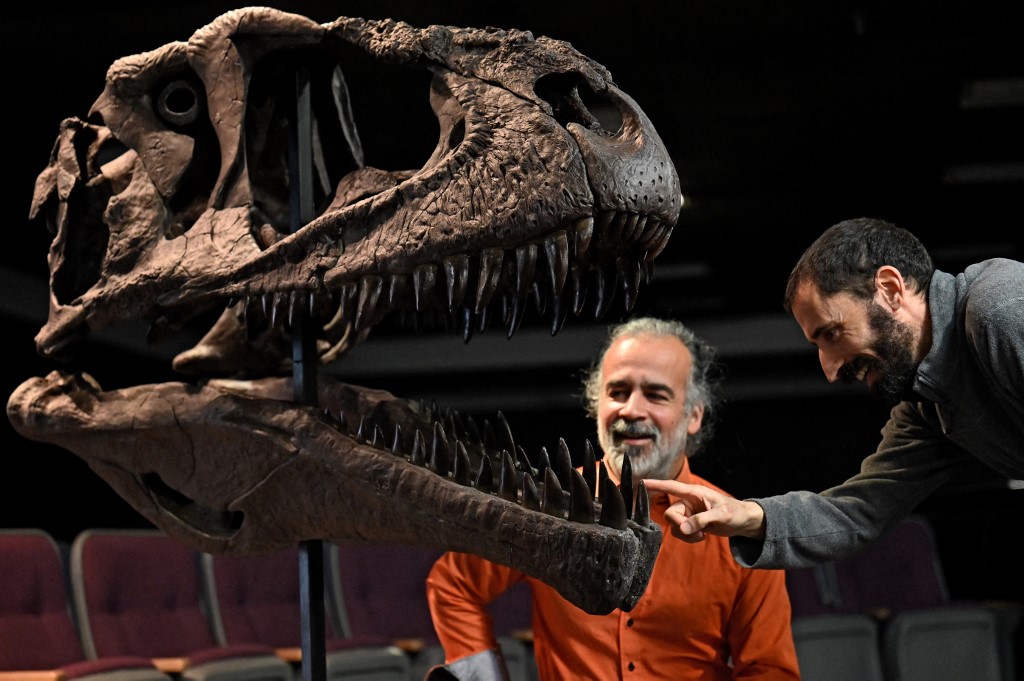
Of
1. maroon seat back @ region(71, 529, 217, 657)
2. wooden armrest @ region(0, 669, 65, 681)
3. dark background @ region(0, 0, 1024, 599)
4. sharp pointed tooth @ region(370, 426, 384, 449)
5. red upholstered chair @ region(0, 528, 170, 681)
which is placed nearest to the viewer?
sharp pointed tooth @ region(370, 426, 384, 449)

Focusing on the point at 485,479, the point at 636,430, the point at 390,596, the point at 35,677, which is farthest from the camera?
the point at 390,596

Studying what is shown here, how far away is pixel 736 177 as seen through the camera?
716 cm

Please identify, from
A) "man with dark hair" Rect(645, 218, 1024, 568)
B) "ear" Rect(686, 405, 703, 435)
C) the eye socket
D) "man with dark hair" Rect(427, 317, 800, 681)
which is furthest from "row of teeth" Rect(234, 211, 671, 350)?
"ear" Rect(686, 405, 703, 435)

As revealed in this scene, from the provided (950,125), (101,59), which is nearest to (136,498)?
(101,59)

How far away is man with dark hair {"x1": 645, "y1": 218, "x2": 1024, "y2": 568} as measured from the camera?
6.87 ft

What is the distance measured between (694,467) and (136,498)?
18.8 ft

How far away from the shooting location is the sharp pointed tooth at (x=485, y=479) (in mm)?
1867

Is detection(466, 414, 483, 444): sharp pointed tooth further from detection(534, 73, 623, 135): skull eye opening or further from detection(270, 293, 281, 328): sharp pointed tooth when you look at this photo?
detection(534, 73, 623, 135): skull eye opening

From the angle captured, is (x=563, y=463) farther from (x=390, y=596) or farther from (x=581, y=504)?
(x=390, y=596)

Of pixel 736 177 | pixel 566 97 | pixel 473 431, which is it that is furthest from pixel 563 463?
pixel 736 177

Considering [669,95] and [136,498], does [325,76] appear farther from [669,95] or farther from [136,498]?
[669,95]

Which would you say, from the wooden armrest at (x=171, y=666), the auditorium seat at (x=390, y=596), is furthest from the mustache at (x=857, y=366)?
the auditorium seat at (x=390, y=596)

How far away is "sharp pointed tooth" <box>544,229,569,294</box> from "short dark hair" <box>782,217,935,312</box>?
0.60 m

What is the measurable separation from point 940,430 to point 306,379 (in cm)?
132
